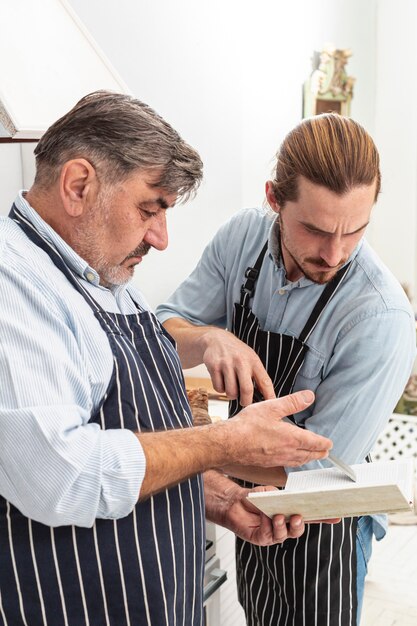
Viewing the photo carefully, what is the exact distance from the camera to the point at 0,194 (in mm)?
2311

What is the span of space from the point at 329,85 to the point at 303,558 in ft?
9.77

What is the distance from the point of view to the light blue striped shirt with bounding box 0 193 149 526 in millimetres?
1006

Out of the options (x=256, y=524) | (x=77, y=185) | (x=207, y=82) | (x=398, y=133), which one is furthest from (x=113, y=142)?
(x=398, y=133)

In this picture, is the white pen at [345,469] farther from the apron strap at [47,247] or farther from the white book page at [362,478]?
the apron strap at [47,247]

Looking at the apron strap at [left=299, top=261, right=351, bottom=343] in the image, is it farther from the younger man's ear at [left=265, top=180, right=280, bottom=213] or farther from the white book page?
the white book page

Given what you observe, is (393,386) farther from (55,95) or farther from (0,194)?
(0,194)

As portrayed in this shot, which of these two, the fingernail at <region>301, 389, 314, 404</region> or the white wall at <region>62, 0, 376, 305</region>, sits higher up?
the white wall at <region>62, 0, 376, 305</region>

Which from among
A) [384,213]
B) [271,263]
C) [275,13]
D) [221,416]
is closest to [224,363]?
[271,263]

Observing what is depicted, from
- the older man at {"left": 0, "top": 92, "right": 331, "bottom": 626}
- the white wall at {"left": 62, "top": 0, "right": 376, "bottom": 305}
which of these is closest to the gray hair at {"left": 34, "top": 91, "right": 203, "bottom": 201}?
the older man at {"left": 0, "top": 92, "right": 331, "bottom": 626}

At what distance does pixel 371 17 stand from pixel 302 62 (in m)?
1.14

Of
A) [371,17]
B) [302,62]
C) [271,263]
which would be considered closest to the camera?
[271,263]

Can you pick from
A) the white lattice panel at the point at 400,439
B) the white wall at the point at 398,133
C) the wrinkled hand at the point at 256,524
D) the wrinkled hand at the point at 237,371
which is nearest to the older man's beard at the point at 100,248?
the wrinkled hand at the point at 237,371

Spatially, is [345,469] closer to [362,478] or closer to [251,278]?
[362,478]

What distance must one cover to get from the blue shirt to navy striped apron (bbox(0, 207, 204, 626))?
408mm
